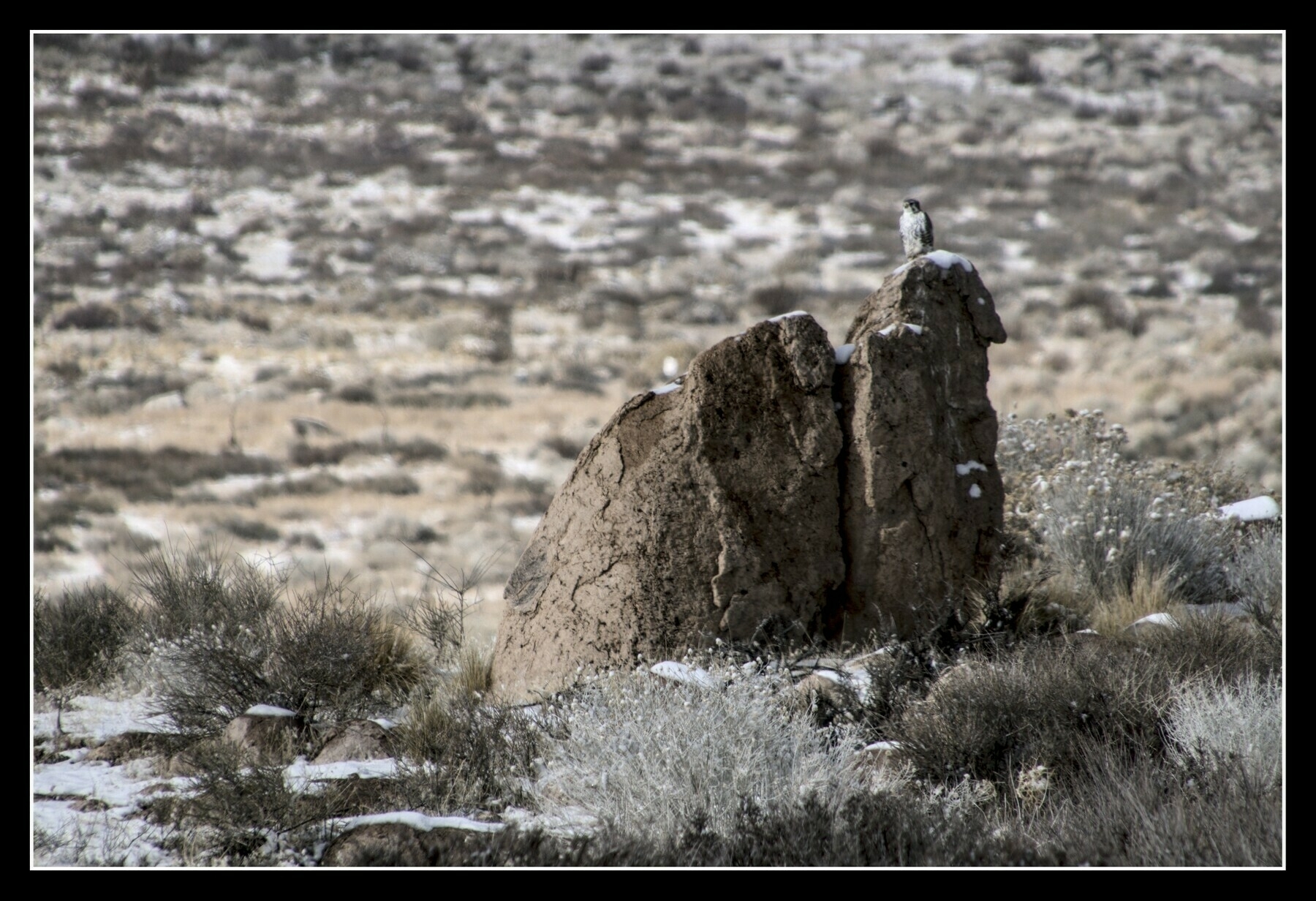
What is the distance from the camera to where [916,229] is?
7.05m

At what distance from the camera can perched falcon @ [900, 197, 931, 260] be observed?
704 centimetres

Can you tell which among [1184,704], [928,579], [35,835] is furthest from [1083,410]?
[35,835]

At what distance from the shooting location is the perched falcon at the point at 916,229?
7.04 metres

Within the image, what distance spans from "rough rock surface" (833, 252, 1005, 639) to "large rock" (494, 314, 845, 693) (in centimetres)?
17

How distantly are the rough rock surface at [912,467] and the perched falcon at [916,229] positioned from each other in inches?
5.8

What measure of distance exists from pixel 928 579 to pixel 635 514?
1.84 meters

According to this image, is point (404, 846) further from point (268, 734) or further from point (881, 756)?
point (881, 756)

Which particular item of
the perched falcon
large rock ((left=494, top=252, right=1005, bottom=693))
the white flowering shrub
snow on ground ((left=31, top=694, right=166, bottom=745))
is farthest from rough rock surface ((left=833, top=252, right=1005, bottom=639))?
snow on ground ((left=31, top=694, right=166, bottom=745))

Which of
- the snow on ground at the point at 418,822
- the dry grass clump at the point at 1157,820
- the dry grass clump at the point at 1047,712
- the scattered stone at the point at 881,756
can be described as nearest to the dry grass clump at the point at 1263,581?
the dry grass clump at the point at 1047,712

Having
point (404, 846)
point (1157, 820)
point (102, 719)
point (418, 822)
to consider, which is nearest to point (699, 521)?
point (418, 822)

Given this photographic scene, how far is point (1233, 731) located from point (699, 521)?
281 centimetres

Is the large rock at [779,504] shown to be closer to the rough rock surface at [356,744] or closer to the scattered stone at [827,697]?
the scattered stone at [827,697]

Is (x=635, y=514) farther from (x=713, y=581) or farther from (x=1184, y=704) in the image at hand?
(x=1184, y=704)

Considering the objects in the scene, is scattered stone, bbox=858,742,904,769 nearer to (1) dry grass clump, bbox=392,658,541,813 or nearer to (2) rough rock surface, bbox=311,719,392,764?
(1) dry grass clump, bbox=392,658,541,813
